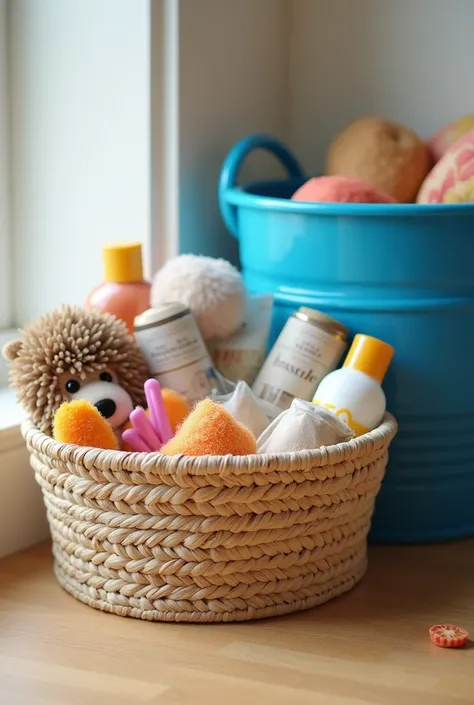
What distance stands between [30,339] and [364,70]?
679 mm

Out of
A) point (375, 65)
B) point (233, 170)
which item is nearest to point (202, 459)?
point (233, 170)

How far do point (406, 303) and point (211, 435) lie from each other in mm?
311

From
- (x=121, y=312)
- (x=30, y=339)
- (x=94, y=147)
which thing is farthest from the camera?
(x=94, y=147)

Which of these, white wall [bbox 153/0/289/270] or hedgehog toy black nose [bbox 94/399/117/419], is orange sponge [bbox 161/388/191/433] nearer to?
hedgehog toy black nose [bbox 94/399/117/419]

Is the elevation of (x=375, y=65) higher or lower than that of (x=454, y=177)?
higher

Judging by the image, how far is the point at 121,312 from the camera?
1145 millimetres

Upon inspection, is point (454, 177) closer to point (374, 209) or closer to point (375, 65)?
point (374, 209)

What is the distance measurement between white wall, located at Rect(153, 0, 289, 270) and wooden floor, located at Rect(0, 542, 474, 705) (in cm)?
49

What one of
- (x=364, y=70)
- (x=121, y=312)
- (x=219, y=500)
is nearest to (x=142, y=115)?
(x=121, y=312)

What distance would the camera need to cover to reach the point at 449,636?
90 cm

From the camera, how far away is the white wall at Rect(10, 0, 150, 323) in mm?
1218

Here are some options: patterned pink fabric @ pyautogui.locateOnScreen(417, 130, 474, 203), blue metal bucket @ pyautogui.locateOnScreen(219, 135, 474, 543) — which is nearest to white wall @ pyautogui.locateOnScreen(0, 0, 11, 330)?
blue metal bucket @ pyautogui.locateOnScreen(219, 135, 474, 543)

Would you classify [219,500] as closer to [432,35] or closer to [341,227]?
[341,227]

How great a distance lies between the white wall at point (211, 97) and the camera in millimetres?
1228
